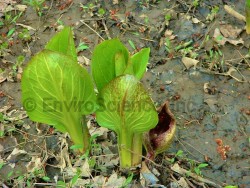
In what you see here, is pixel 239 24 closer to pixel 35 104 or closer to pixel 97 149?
pixel 97 149

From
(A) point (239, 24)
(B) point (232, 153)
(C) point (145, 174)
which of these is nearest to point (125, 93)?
(C) point (145, 174)

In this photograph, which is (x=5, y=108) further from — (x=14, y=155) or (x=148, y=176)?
(x=148, y=176)

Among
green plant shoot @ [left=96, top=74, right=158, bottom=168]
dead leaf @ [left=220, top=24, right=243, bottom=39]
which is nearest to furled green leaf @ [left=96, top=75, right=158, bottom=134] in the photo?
green plant shoot @ [left=96, top=74, right=158, bottom=168]

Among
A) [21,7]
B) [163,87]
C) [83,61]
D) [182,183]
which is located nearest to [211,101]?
[163,87]

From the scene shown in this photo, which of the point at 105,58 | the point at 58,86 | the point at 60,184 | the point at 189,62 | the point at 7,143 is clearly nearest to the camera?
the point at 58,86

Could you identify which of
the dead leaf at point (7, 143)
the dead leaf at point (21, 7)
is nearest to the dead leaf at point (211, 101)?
the dead leaf at point (7, 143)
